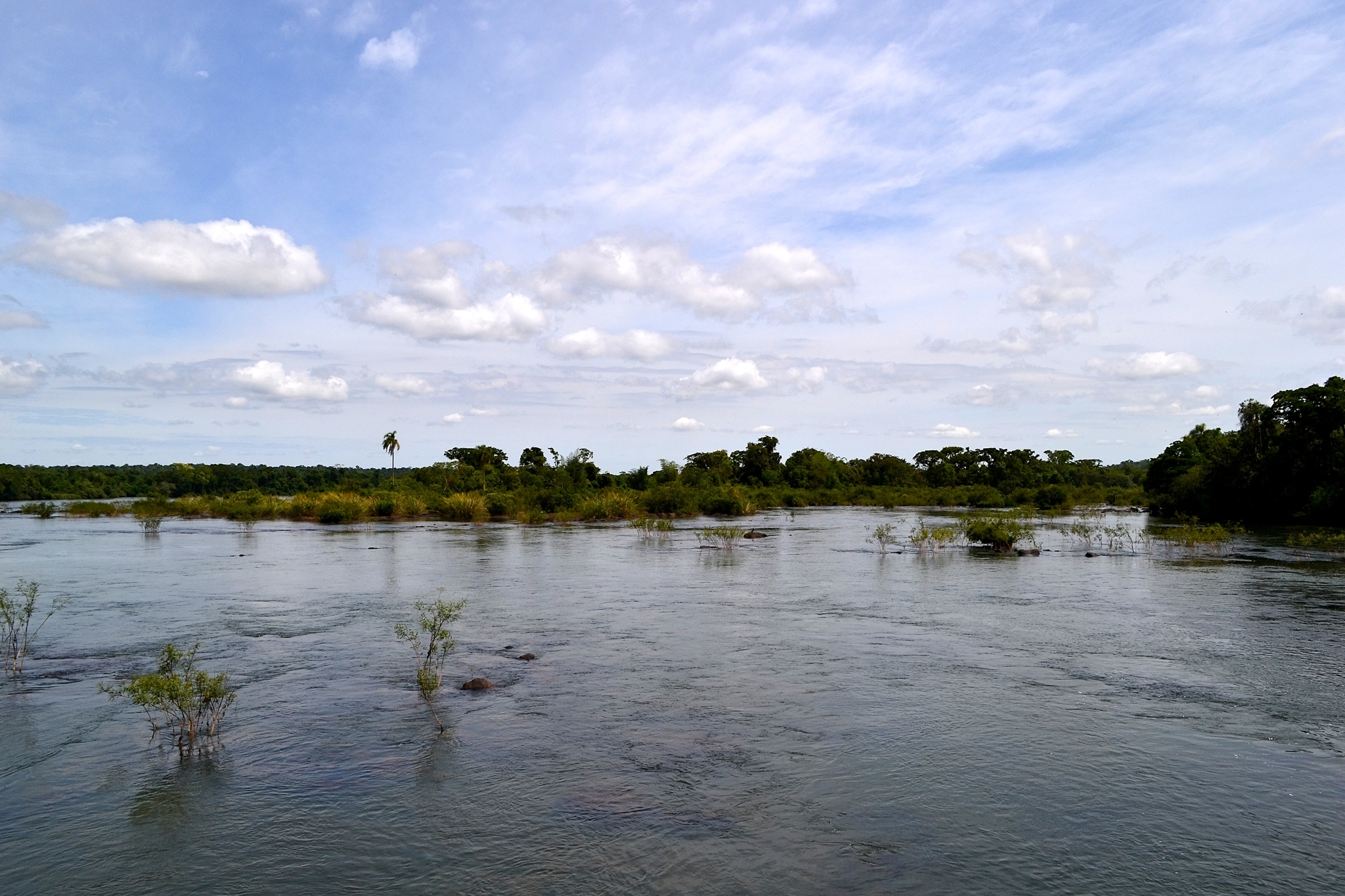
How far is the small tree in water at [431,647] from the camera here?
523 inches

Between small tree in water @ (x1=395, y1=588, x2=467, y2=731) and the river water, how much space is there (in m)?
0.37

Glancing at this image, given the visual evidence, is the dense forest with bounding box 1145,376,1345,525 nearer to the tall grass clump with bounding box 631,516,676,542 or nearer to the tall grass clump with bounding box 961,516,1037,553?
the tall grass clump with bounding box 961,516,1037,553

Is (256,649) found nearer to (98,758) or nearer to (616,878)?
(98,758)

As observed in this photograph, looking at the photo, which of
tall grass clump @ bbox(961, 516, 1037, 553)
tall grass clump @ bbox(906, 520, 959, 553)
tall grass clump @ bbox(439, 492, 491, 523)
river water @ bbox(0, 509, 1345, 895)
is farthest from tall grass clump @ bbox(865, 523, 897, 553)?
tall grass clump @ bbox(439, 492, 491, 523)

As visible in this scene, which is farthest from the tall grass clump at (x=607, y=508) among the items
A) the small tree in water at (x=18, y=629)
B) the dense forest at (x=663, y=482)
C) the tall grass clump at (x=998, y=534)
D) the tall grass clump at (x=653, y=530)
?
the small tree in water at (x=18, y=629)

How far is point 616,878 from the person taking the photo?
26.2 feet

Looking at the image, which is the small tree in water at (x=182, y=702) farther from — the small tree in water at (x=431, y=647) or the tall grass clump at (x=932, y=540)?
the tall grass clump at (x=932, y=540)

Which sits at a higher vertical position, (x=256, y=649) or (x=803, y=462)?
(x=803, y=462)

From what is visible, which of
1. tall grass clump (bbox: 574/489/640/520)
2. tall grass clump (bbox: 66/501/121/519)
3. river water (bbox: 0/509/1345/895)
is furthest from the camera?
tall grass clump (bbox: 66/501/121/519)

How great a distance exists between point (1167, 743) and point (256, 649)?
16.4 meters

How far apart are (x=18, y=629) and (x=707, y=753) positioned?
1686cm

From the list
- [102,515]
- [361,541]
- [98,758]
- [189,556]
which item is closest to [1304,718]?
[98,758]

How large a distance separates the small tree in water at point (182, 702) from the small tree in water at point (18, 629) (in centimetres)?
500

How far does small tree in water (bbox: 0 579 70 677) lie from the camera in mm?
15828
